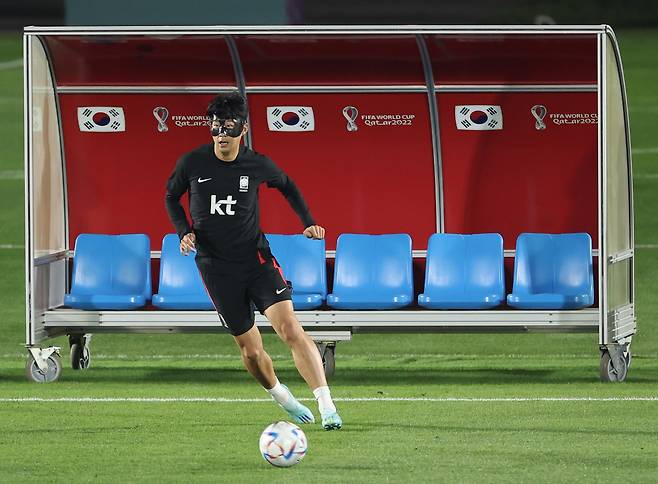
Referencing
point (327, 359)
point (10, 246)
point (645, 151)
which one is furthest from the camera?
point (645, 151)

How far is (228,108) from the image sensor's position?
10.2m

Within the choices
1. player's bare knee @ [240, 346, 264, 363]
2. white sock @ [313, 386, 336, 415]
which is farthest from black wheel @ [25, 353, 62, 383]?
white sock @ [313, 386, 336, 415]

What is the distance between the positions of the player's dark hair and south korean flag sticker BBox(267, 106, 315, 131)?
166 inches

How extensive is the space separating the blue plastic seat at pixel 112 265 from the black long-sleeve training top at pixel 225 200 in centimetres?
360

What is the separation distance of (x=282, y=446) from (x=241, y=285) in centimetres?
163

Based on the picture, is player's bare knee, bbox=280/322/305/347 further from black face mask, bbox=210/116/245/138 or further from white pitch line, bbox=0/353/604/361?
white pitch line, bbox=0/353/604/361

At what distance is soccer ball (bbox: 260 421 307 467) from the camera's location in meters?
8.97

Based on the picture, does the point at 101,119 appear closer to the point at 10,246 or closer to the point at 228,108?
the point at 228,108

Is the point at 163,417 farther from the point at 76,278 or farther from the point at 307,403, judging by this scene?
the point at 76,278

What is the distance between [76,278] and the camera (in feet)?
46.2

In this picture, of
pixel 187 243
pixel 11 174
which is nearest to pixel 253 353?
pixel 187 243

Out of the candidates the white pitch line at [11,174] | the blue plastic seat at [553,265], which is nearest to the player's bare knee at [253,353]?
the blue plastic seat at [553,265]

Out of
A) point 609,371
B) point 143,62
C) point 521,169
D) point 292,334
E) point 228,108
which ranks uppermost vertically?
point 143,62

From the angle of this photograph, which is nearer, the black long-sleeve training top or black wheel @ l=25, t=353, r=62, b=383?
the black long-sleeve training top
